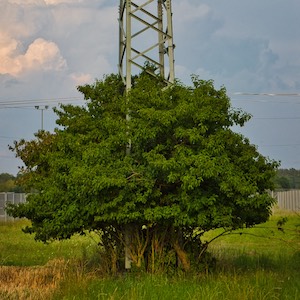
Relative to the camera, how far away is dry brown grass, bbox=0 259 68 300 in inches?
446

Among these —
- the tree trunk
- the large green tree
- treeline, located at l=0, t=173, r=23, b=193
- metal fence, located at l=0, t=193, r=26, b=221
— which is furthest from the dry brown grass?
treeline, located at l=0, t=173, r=23, b=193

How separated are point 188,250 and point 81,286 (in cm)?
369

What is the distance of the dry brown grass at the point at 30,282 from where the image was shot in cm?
1132

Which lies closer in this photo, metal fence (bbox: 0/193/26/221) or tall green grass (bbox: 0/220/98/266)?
tall green grass (bbox: 0/220/98/266)

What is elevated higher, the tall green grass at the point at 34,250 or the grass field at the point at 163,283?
the grass field at the point at 163,283

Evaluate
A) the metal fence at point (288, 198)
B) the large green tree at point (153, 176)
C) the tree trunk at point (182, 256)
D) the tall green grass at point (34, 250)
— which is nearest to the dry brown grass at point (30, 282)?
the large green tree at point (153, 176)

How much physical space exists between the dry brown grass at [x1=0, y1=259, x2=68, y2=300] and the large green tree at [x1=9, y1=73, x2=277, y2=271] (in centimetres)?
97

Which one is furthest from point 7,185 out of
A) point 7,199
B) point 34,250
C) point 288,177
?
point 34,250

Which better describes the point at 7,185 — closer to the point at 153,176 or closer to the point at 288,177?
the point at 288,177

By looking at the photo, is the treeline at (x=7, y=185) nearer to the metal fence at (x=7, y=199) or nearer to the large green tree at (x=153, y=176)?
the metal fence at (x=7, y=199)

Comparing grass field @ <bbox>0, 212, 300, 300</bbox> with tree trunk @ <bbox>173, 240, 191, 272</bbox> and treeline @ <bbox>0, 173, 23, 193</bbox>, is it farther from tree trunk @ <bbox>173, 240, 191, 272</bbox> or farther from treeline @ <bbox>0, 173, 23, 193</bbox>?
treeline @ <bbox>0, 173, 23, 193</bbox>

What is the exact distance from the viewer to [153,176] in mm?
12875

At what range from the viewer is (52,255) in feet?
69.4

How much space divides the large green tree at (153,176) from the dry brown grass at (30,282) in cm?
97
